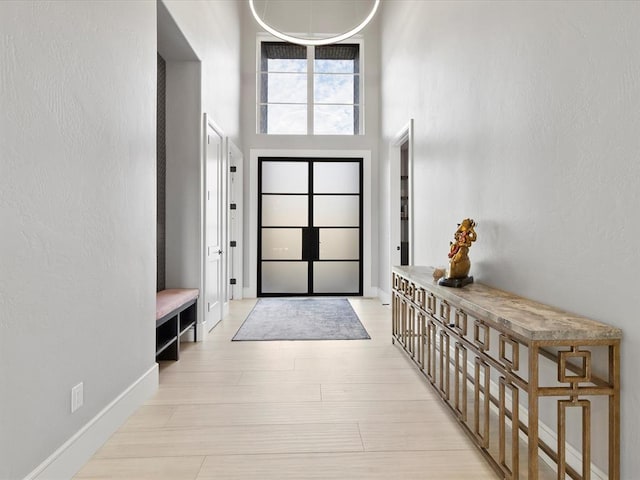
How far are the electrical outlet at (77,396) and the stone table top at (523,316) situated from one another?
1.81 m

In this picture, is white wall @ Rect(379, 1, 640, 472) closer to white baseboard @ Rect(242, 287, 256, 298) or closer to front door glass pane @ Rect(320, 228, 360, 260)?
front door glass pane @ Rect(320, 228, 360, 260)

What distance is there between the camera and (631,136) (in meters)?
1.36

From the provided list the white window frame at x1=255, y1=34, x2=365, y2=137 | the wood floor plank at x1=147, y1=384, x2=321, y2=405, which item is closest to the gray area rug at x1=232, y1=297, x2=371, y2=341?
the wood floor plank at x1=147, y1=384, x2=321, y2=405

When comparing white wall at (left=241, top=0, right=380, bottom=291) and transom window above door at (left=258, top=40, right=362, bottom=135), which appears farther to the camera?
transom window above door at (left=258, top=40, right=362, bottom=135)

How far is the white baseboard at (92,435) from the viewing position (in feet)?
5.17

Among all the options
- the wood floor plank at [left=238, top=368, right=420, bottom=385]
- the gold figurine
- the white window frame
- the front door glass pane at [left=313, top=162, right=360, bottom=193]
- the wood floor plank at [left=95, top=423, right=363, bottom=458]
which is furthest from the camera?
the front door glass pane at [left=313, top=162, right=360, bottom=193]

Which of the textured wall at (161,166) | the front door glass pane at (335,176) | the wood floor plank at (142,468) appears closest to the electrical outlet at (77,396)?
the wood floor plank at (142,468)

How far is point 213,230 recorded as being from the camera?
4.30 metres

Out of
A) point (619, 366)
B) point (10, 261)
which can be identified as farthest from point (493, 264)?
point (10, 261)

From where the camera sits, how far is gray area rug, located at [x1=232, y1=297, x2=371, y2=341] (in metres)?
4.00

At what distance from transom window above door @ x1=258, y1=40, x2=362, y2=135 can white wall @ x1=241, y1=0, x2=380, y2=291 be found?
159 mm

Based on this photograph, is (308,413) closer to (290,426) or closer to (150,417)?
(290,426)

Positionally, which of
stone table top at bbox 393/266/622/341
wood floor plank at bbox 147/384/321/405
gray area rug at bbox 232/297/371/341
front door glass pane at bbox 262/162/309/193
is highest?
front door glass pane at bbox 262/162/309/193

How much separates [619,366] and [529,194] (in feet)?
2.96
